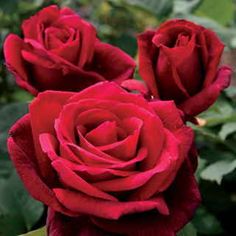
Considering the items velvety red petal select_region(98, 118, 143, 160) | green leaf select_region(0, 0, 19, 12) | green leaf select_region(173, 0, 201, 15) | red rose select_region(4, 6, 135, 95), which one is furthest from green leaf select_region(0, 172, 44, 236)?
green leaf select_region(173, 0, 201, 15)

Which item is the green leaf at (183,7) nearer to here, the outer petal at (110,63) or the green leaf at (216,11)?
the green leaf at (216,11)

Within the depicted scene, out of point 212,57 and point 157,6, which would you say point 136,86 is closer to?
point 212,57

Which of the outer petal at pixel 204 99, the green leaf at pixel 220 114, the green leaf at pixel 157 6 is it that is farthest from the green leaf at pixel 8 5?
the outer petal at pixel 204 99

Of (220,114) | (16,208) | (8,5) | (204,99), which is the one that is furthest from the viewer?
(8,5)

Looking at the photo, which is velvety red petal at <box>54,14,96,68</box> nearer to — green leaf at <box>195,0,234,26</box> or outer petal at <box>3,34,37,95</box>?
outer petal at <box>3,34,37,95</box>

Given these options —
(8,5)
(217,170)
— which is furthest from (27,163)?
(8,5)

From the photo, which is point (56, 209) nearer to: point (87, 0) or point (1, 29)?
point (1, 29)
